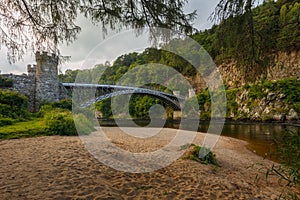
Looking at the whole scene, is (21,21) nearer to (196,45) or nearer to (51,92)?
(196,45)

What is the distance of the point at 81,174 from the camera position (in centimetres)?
302

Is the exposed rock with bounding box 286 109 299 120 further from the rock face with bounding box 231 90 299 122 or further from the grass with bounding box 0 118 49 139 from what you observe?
the grass with bounding box 0 118 49 139

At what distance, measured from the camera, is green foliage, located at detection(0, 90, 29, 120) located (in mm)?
8873

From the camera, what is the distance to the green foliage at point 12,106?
8873 mm

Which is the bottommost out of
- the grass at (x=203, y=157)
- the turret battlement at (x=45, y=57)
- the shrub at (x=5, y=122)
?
the grass at (x=203, y=157)

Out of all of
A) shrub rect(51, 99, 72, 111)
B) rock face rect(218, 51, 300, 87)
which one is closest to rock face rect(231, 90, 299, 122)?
rock face rect(218, 51, 300, 87)

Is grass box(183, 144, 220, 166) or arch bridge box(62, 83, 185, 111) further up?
arch bridge box(62, 83, 185, 111)

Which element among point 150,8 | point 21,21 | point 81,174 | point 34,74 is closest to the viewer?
point 21,21

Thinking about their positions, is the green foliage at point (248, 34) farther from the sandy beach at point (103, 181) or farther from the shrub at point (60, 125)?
the shrub at point (60, 125)

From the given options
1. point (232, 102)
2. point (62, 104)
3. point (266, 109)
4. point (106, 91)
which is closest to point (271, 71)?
point (62, 104)

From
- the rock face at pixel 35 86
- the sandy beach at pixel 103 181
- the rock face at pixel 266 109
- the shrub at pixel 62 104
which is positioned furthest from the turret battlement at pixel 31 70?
the rock face at pixel 266 109

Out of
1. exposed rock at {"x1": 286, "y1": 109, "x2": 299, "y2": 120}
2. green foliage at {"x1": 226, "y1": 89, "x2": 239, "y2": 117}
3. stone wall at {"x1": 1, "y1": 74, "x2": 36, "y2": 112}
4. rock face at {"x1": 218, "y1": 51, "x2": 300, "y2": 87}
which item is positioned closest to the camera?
rock face at {"x1": 218, "y1": 51, "x2": 300, "y2": 87}

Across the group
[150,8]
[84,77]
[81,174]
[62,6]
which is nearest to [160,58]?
[150,8]

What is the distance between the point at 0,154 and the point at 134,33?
3806mm
